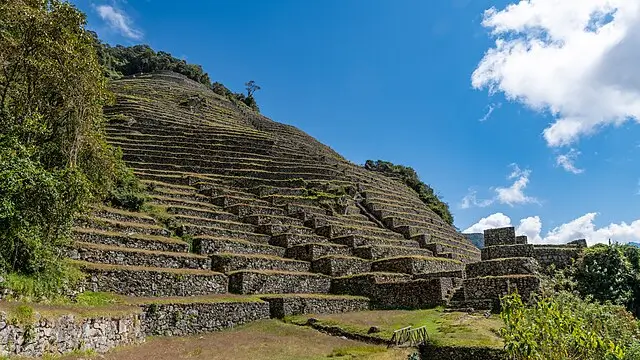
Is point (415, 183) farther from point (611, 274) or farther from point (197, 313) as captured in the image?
point (197, 313)

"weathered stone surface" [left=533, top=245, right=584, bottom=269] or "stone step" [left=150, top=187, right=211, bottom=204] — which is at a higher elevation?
"stone step" [left=150, top=187, right=211, bottom=204]

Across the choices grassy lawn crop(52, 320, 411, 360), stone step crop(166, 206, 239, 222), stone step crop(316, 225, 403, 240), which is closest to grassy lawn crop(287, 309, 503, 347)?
grassy lawn crop(52, 320, 411, 360)

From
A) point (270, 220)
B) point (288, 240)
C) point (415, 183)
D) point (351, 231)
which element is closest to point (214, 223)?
point (288, 240)

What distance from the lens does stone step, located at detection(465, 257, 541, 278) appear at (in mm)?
20375

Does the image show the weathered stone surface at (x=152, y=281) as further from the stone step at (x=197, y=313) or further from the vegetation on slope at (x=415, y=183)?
the vegetation on slope at (x=415, y=183)

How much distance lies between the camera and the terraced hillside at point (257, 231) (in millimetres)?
19125

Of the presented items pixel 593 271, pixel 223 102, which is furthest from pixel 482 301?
pixel 223 102

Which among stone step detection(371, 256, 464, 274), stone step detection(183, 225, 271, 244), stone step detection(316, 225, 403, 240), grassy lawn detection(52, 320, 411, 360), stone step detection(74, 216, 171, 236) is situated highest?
stone step detection(316, 225, 403, 240)

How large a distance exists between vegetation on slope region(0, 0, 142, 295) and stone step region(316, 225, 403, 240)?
14.8m

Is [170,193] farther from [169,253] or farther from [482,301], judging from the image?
[482,301]

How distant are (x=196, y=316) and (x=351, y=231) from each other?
15078 millimetres

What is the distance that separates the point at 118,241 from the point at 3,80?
23.7ft

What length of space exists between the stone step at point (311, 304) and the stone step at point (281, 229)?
655 centimetres

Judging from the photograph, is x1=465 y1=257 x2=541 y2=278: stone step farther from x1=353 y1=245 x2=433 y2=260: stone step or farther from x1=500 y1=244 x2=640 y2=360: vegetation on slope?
x1=353 y1=245 x2=433 y2=260: stone step
